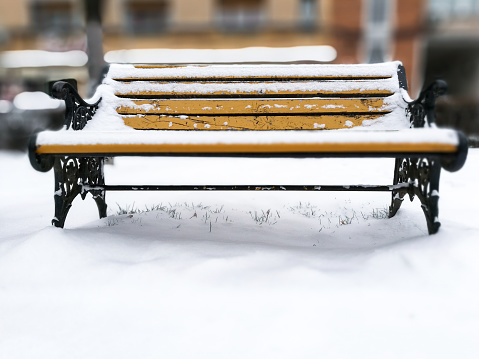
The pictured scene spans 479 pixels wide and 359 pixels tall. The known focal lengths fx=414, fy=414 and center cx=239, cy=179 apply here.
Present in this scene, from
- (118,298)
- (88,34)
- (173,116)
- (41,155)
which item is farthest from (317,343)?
(88,34)

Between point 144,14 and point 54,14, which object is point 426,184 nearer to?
point 144,14

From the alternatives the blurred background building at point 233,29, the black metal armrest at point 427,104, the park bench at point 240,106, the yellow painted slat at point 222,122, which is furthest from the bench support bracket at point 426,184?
the blurred background building at point 233,29

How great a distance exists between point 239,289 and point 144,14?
18.8 meters

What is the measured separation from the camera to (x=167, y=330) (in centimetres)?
126

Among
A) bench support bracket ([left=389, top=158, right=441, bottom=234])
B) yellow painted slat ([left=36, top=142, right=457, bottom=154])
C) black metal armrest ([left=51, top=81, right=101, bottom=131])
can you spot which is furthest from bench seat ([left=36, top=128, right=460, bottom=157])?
black metal armrest ([left=51, top=81, right=101, bottom=131])

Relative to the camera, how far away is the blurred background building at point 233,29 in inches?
674

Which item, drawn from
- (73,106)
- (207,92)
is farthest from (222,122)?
(73,106)

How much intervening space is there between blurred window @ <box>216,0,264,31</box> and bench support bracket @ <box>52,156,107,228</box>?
53.6ft

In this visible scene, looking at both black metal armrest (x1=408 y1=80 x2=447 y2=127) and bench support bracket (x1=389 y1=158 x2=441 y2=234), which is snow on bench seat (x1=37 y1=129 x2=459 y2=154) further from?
black metal armrest (x1=408 y1=80 x2=447 y2=127)

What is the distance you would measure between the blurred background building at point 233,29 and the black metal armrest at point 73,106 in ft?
51.7

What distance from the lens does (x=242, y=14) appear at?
17516 millimetres

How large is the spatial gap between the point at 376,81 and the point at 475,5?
1920 centimetres

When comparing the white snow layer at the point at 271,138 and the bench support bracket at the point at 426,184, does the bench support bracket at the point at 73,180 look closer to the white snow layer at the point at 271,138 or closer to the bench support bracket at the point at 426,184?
the white snow layer at the point at 271,138

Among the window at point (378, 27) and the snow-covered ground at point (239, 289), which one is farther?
the window at point (378, 27)
